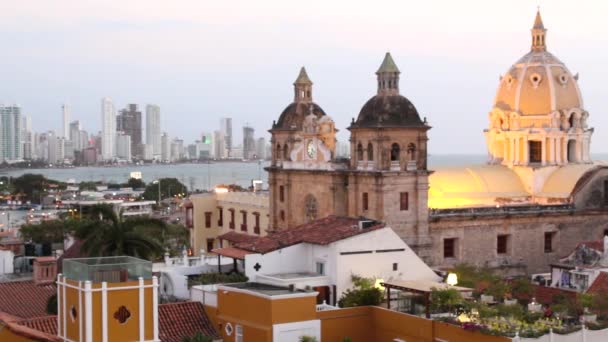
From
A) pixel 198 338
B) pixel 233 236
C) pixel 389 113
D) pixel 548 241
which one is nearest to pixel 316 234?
pixel 198 338

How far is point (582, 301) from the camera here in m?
31.7

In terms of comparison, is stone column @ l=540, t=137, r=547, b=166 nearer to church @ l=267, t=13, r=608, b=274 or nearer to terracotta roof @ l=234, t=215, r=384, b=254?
church @ l=267, t=13, r=608, b=274

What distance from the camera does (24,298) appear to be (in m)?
38.2

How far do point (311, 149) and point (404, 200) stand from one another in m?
7.15

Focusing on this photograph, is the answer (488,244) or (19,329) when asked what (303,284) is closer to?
(19,329)

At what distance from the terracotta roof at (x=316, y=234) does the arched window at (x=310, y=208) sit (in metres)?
14.3

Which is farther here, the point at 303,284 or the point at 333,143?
the point at 333,143

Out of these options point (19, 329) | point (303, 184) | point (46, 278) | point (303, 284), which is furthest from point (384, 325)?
point (303, 184)

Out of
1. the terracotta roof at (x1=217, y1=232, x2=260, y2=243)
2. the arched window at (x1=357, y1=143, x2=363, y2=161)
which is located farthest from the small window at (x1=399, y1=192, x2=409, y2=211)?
the terracotta roof at (x1=217, y1=232, x2=260, y2=243)

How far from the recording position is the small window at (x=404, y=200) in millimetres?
49438

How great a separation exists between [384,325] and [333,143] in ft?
84.6

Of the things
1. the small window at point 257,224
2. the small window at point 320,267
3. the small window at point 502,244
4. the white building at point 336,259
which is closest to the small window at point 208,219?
the small window at point 257,224

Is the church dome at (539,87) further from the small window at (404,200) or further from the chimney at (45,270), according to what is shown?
the chimney at (45,270)

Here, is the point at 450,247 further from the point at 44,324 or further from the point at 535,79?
the point at 44,324
